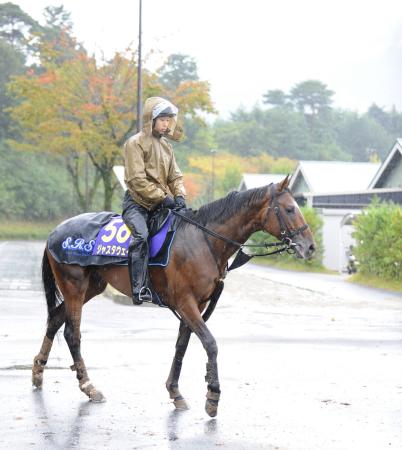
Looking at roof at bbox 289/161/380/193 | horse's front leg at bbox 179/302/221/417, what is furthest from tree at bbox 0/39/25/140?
horse's front leg at bbox 179/302/221/417

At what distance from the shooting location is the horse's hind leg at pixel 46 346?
354 inches

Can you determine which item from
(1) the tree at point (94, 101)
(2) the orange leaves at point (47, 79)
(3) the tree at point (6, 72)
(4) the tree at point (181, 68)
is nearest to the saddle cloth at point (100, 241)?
(1) the tree at point (94, 101)

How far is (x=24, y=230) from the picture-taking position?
3300 inches

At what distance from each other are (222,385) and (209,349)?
155 cm

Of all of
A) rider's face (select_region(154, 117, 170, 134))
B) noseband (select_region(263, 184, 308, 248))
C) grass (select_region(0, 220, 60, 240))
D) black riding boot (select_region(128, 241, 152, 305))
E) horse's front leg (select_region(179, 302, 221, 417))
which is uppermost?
rider's face (select_region(154, 117, 170, 134))

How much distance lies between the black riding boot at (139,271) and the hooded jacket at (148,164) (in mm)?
440

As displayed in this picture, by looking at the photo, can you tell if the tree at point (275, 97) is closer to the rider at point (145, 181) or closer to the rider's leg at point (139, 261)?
the rider at point (145, 181)

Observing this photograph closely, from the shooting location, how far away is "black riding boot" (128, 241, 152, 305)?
837cm

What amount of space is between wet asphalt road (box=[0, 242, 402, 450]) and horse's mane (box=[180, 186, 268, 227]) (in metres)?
1.64

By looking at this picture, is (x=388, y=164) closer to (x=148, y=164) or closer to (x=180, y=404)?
(x=148, y=164)

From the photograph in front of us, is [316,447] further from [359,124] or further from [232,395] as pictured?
[359,124]

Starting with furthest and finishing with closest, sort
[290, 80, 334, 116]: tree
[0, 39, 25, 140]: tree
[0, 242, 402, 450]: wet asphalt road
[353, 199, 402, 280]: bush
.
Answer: [290, 80, 334, 116]: tree, [0, 39, 25, 140]: tree, [353, 199, 402, 280]: bush, [0, 242, 402, 450]: wet asphalt road

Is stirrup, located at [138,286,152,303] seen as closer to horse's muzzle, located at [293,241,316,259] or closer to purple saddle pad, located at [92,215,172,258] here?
purple saddle pad, located at [92,215,172,258]

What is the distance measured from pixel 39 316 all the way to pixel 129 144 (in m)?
8.20
